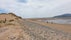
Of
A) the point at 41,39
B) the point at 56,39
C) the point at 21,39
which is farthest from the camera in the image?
the point at 56,39

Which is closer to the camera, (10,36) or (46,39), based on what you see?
(10,36)

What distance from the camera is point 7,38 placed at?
13.6m

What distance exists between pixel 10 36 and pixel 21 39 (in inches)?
44.3

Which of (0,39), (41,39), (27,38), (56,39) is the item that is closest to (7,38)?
(0,39)

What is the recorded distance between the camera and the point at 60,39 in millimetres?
16078

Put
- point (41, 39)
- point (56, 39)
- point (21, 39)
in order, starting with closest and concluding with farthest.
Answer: point (21, 39) → point (41, 39) → point (56, 39)

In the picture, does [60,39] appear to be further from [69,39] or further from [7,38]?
[7,38]

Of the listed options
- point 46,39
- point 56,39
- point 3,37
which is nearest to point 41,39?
point 46,39

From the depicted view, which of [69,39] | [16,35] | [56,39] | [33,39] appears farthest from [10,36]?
[69,39]

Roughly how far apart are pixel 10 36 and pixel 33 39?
1618mm

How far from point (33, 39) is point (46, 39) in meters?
1.50

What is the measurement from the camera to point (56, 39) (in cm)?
1595

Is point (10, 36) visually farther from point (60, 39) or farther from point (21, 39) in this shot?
point (60, 39)

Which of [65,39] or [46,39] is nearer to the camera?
[46,39]
